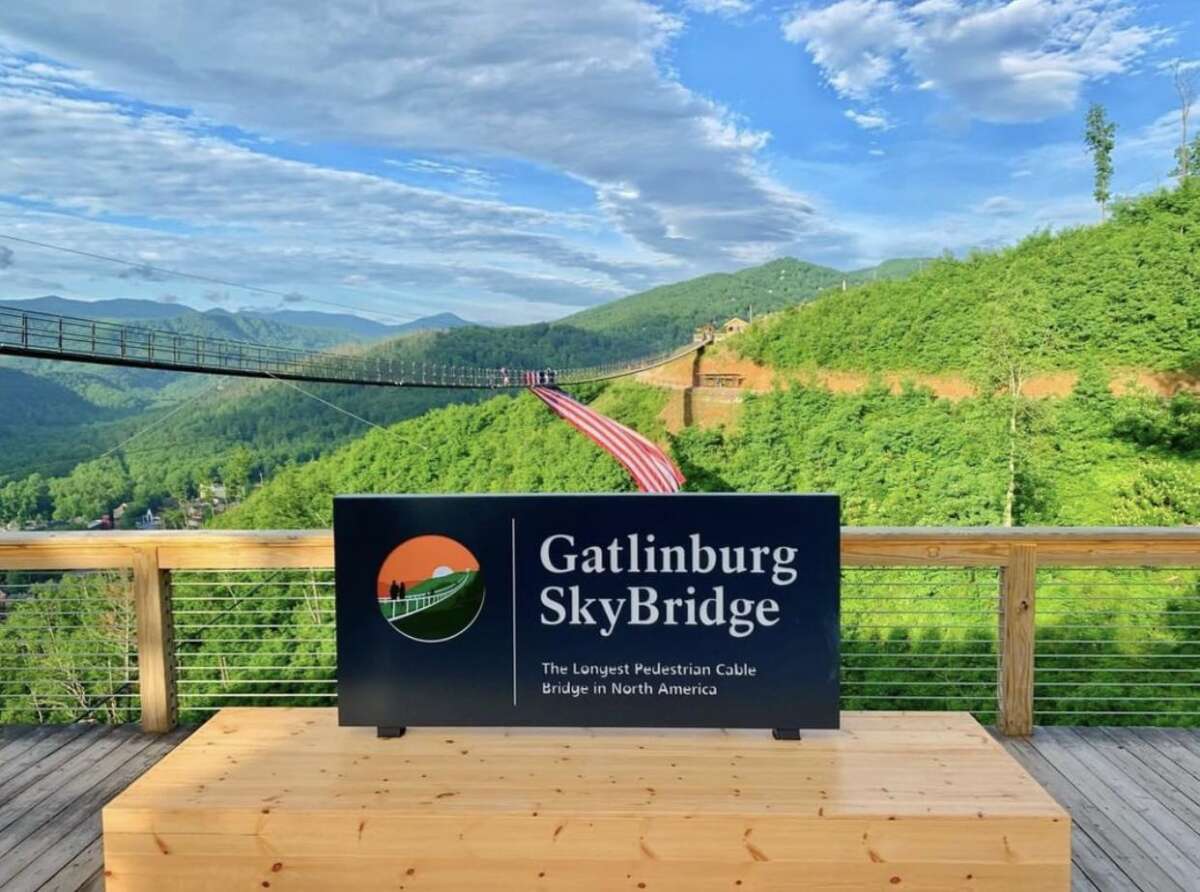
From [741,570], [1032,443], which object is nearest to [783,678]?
[741,570]

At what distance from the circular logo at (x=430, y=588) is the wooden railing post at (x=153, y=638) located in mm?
1197

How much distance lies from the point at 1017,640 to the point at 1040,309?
34805 millimetres

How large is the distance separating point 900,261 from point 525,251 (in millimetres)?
34390

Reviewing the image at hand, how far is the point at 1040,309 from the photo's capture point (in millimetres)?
32469

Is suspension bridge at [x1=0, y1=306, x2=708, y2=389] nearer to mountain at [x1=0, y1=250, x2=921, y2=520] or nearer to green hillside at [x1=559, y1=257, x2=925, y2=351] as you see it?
mountain at [x1=0, y1=250, x2=921, y2=520]

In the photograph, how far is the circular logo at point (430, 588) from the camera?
1.97m

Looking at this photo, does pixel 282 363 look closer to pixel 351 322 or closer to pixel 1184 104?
pixel 351 322

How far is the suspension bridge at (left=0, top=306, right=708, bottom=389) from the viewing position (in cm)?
756

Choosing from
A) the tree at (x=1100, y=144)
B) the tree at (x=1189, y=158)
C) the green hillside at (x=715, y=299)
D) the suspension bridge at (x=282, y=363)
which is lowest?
the suspension bridge at (x=282, y=363)

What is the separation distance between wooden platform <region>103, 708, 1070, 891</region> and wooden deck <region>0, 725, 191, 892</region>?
1.68 ft

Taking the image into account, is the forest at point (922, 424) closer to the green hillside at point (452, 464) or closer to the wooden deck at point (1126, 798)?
the green hillside at point (452, 464)

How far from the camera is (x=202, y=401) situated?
2633 cm

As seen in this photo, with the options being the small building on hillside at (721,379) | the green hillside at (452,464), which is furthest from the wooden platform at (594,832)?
the small building on hillside at (721,379)

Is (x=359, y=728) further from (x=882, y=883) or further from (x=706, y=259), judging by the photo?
(x=706, y=259)
